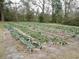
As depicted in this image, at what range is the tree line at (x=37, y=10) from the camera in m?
26.5

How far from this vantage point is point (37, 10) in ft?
91.9

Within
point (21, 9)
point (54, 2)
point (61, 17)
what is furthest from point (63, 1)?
point (21, 9)

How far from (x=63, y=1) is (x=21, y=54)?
2328cm

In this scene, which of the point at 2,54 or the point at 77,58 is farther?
the point at 2,54

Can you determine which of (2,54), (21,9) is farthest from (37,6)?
(2,54)

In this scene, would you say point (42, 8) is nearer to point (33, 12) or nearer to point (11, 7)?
point (33, 12)

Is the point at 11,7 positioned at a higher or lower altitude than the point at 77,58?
higher

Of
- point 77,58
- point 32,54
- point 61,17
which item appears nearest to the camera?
point 77,58

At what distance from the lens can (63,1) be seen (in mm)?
27375

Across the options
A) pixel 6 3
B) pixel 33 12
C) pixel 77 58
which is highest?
pixel 6 3

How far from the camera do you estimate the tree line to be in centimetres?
2652

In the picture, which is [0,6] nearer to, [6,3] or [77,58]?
[6,3]

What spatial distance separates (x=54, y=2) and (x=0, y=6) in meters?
9.69

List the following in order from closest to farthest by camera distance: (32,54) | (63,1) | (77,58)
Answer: (77,58) → (32,54) → (63,1)
